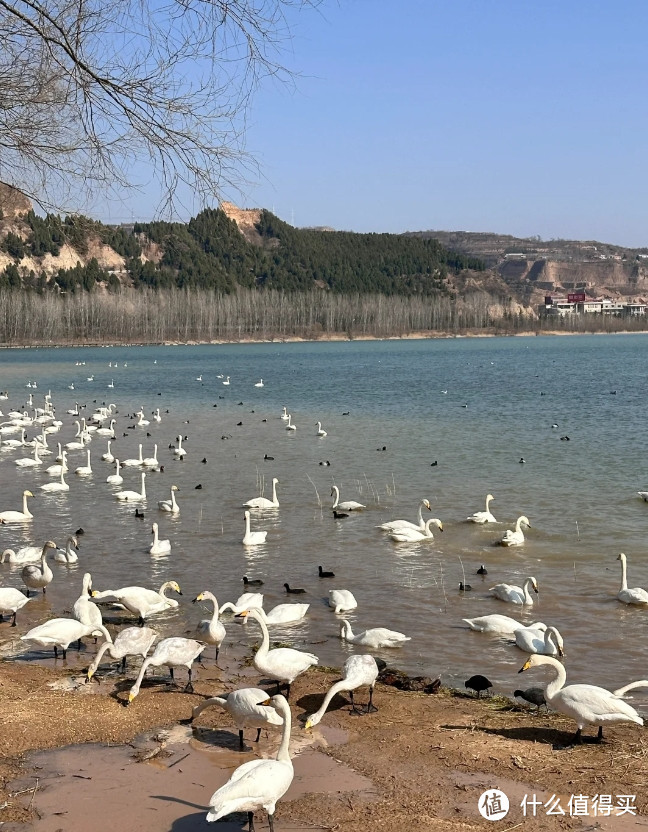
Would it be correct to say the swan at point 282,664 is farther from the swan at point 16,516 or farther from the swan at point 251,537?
the swan at point 16,516

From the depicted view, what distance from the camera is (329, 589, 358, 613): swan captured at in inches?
475

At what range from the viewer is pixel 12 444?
1189 inches

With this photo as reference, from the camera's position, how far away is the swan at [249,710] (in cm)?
721

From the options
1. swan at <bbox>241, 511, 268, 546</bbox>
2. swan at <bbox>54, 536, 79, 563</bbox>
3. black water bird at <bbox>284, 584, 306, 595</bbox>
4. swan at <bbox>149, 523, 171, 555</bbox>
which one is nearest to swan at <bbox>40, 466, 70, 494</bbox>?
swan at <bbox>149, 523, 171, 555</bbox>

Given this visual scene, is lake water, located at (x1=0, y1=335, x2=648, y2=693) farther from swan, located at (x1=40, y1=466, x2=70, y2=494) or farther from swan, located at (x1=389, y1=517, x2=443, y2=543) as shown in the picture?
swan, located at (x1=40, y1=466, x2=70, y2=494)

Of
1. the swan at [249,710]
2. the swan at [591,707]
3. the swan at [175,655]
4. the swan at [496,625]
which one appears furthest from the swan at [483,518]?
the swan at [249,710]

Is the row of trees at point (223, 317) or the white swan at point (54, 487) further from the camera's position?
the row of trees at point (223, 317)

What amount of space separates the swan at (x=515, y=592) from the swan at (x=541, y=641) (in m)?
1.57

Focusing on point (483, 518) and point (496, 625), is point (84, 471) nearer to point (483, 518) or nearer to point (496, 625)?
point (483, 518)

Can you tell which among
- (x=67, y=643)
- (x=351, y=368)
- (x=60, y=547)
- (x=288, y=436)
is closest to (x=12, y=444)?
(x=288, y=436)

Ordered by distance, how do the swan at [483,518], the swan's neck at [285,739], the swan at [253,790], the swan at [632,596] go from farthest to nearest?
1. the swan at [483,518]
2. the swan at [632,596]
3. the swan's neck at [285,739]
4. the swan at [253,790]

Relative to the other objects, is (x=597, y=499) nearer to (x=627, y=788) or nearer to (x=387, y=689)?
(x=387, y=689)

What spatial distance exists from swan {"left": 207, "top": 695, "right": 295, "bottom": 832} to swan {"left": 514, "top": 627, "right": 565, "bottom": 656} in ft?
15.6

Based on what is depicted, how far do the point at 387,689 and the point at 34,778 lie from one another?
3626 millimetres
